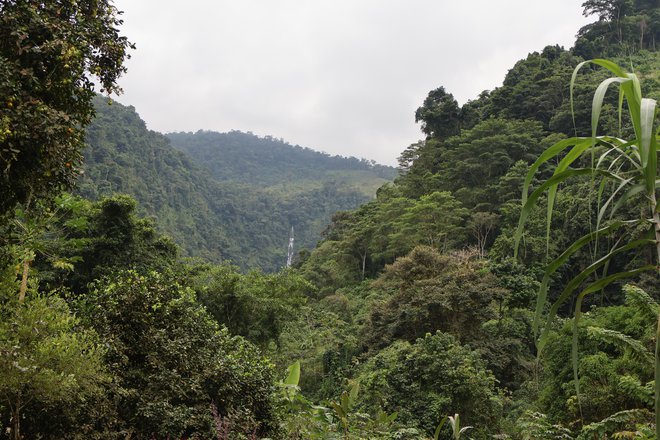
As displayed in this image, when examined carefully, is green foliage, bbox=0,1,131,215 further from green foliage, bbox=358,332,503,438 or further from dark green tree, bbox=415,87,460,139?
dark green tree, bbox=415,87,460,139

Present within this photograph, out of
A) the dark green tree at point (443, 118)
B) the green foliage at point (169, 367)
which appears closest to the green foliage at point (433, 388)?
the green foliage at point (169, 367)

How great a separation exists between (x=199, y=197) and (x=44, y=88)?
173 feet

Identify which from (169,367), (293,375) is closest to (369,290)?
(293,375)

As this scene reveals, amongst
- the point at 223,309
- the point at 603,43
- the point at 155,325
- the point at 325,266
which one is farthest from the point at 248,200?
the point at 155,325

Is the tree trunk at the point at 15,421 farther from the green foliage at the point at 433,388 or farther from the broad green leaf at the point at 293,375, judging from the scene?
the green foliage at the point at 433,388

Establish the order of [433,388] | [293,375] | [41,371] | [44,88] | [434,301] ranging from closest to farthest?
[44,88] → [41,371] → [293,375] → [433,388] → [434,301]

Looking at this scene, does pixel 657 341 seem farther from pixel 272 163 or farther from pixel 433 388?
pixel 272 163

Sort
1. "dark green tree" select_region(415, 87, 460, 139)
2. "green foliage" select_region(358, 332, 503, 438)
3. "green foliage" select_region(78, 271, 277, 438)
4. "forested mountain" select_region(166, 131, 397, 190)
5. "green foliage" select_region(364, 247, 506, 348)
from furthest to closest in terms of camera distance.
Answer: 1. "forested mountain" select_region(166, 131, 397, 190)
2. "dark green tree" select_region(415, 87, 460, 139)
3. "green foliage" select_region(364, 247, 506, 348)
4. "green foliage" select_region(358, 332, 503, 438)
5. "green foliage" select_region(78, 271, 277, 438)

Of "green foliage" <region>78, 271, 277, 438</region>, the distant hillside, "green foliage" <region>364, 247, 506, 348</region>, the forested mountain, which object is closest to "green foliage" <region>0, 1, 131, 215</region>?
"green foliage" <region>78, 271, 277, 438</region>

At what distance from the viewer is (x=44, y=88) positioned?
141 inches

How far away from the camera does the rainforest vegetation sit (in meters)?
3.39

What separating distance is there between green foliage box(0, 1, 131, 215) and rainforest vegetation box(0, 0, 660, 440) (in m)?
0.02

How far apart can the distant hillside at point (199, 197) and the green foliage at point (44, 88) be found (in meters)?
22.9

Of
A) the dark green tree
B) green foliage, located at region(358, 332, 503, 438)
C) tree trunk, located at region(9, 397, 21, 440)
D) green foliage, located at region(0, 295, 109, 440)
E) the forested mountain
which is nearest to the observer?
green foliage, located at region(0, 295, 109, 440)
